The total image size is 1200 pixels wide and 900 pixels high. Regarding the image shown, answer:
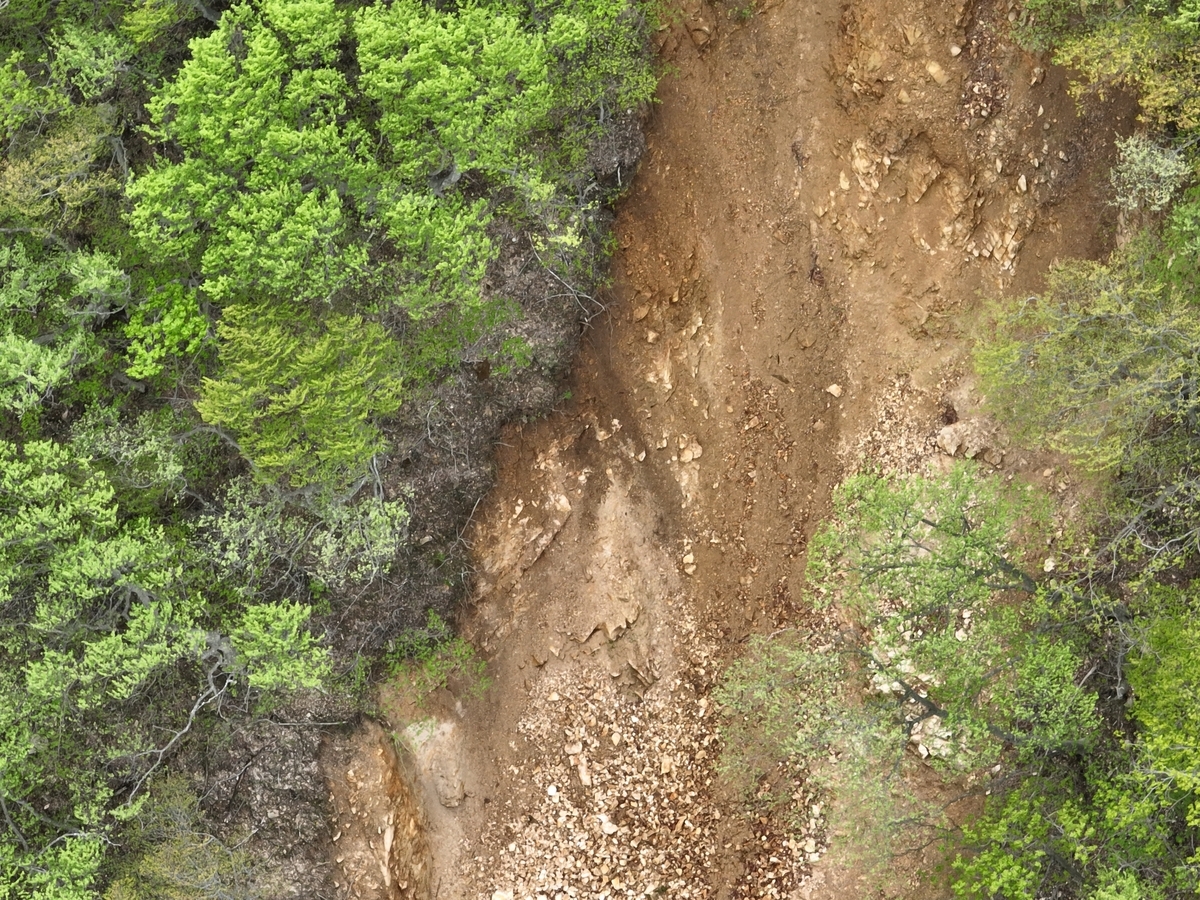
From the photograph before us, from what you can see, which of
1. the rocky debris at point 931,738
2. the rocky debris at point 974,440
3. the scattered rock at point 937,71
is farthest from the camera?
the rocky debris at point 974,440

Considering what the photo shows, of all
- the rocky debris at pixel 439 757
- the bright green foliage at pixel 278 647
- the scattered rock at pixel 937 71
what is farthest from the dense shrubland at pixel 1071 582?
the bright green foliage at pixel 278 647

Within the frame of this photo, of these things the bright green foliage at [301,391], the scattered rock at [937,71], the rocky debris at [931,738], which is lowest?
the rocky debris at [931,738]

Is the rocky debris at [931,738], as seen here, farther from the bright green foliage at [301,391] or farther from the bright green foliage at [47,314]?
the bright green foliage at [47,314]

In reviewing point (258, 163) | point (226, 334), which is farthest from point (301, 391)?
point (258, 163)

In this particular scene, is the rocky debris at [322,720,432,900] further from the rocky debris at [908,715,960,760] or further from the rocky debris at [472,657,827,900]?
the rocky debris at [908,715,960,760]

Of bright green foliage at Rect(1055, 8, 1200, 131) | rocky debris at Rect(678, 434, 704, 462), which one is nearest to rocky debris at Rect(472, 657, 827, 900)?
rocky debris at Rect(678, 434, 704, 462)
